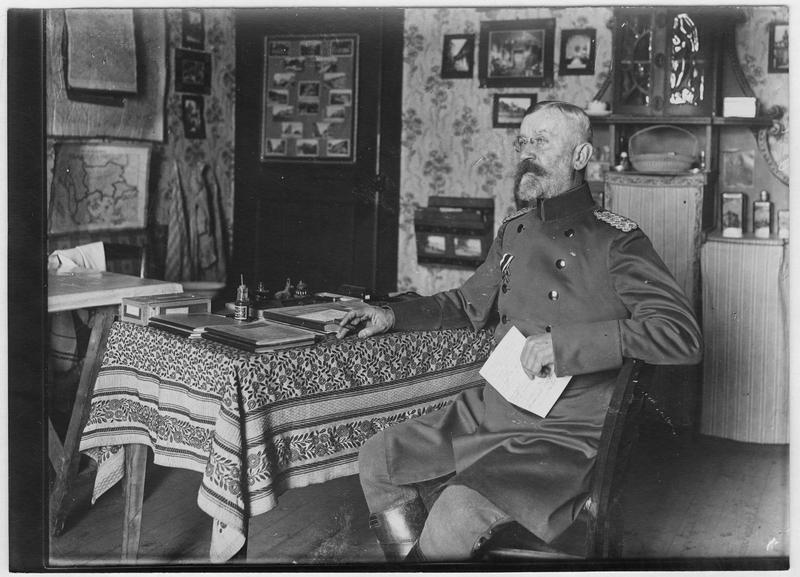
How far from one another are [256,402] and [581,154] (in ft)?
3.78

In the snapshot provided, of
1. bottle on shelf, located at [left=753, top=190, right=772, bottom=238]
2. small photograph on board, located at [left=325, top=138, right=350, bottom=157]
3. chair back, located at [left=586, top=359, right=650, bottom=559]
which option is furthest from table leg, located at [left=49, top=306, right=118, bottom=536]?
bottle on shelf, located at [left=753, top=190, right=772, bottom=238]

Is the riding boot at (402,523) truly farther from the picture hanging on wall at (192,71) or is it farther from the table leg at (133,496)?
the picture hanging on wall at (192,71)

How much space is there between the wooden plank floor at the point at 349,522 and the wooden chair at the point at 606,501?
524 mm

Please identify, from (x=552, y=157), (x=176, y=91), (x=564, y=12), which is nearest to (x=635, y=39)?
(x=564, y=12)

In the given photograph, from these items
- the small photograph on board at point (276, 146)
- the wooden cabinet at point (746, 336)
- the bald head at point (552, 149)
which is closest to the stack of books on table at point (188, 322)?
the bald head at point (552, 149)

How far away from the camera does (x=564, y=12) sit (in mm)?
5074

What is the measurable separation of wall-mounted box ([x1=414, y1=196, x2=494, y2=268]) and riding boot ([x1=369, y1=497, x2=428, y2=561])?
306 cm

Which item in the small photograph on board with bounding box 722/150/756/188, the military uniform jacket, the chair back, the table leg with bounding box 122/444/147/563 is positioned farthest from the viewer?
the small photograph on board with bounding box 722/150/756/188

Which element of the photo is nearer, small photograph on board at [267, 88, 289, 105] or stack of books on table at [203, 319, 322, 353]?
stack of books on table at [203, 319, 322, 353]

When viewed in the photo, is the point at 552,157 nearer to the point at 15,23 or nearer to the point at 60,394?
the point at 15,23

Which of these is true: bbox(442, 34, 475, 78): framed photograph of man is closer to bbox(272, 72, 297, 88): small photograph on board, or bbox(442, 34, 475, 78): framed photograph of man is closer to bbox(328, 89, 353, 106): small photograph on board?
bbox(328, 89, 353, 106): small photograph on board

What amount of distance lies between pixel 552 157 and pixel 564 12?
9.13 ft

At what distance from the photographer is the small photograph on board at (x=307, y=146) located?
5.69 metres

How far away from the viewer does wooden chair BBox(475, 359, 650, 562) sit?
2176 mm
